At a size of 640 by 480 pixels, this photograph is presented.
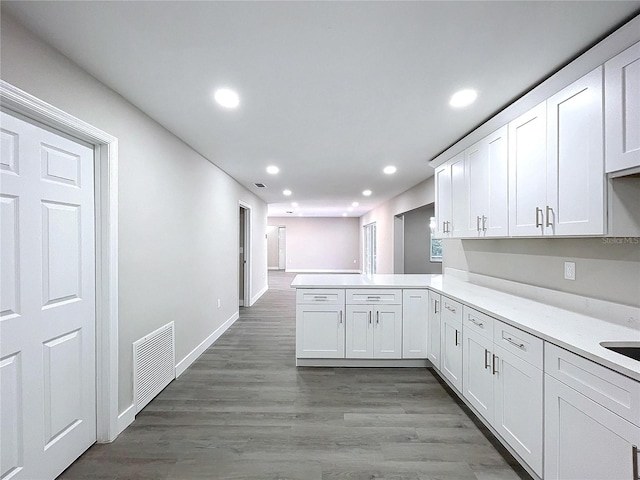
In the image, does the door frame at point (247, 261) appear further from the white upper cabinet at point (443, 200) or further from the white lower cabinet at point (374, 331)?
the white upper cabinet at point (443, 200)

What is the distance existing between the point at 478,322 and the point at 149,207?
281cm

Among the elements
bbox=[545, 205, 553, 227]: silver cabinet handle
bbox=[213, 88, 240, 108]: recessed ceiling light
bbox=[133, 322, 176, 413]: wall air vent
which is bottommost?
bbox=[133, 322, 176, 413]: wall air vent

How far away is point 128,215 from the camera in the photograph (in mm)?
2322

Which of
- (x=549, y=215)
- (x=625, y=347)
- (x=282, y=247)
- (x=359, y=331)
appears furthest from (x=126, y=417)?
(x=282, y=247)

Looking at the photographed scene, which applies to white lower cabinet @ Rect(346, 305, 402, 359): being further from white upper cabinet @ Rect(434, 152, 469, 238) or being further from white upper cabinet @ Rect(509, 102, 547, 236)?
white upper cabinet @ Rect(509, 102, 547, 236)

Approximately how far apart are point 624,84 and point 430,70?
934 millimetres

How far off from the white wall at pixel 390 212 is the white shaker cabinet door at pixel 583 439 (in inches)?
149

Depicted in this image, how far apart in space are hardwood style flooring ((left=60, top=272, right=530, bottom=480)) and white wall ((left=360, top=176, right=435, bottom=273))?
3.10m

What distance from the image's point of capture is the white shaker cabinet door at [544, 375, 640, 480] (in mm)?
1207

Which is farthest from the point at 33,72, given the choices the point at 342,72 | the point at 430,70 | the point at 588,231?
the point at 588,231

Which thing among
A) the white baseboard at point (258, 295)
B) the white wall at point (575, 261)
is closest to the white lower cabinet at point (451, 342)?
the white wall at point (575, 261)

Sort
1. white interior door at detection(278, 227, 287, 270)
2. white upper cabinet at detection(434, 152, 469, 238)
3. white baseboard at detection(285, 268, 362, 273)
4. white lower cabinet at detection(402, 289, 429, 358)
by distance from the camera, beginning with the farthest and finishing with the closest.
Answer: white interior door at detection(278, 227, 287, 270), white baseboard at detection(285, 268, 362, 273), white lower cabinet at detection(402, 289, 429, 358), white upper cabinet at detection(434, 152, 469, 238)

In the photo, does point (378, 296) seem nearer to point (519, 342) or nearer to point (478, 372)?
point (478, 372)

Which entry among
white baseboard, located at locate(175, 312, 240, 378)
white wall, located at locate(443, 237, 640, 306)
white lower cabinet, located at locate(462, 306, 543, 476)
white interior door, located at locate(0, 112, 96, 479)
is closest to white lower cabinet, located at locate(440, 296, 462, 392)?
white lower cabinet, located at locate(462, 306, 543, 476)
